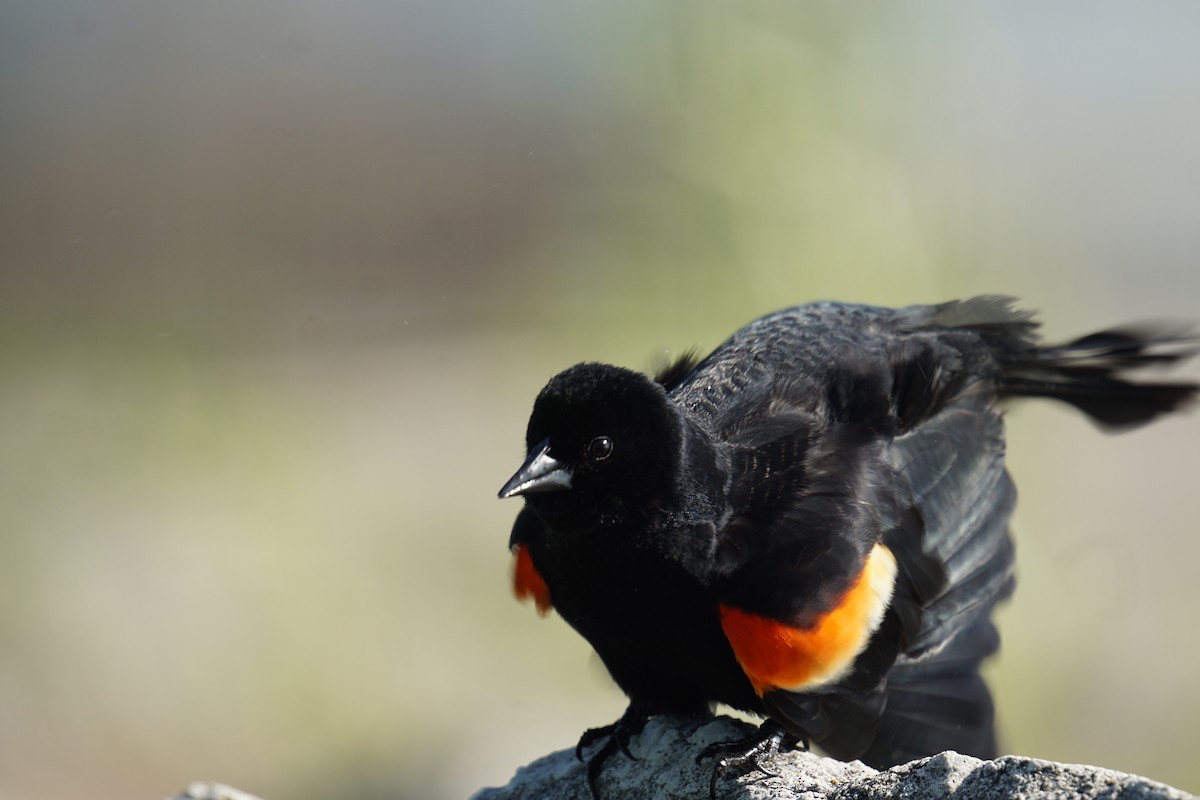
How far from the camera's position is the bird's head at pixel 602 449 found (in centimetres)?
334

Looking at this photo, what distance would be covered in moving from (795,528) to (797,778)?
67 centimetres

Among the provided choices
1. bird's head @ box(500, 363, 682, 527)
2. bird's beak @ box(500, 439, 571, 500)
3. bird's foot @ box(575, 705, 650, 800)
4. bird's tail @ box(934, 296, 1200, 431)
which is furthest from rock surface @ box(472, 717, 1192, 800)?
bird's tail @ box(934, 296, 1200, 431)

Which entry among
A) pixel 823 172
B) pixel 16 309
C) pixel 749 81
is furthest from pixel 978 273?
pixel 16 309

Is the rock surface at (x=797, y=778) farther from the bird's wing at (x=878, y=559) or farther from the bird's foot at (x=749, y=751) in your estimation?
the bird's wing at (x=878, y=559)

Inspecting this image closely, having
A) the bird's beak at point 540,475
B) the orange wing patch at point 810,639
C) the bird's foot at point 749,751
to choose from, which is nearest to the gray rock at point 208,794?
A: the bird's beak at point 540,475

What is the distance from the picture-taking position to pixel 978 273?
26.0 ft

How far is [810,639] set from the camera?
3256 millimetres

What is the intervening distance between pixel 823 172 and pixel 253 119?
618 centimetres

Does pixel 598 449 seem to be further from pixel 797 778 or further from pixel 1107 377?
pixel 1107 377

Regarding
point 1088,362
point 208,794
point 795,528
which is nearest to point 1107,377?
point 1088,362

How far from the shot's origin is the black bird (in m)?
3.32

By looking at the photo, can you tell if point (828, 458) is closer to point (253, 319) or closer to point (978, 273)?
point (978, 273)

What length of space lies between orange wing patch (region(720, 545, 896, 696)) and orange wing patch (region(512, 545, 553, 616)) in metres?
0.65

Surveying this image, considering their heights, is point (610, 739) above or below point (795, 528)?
below
